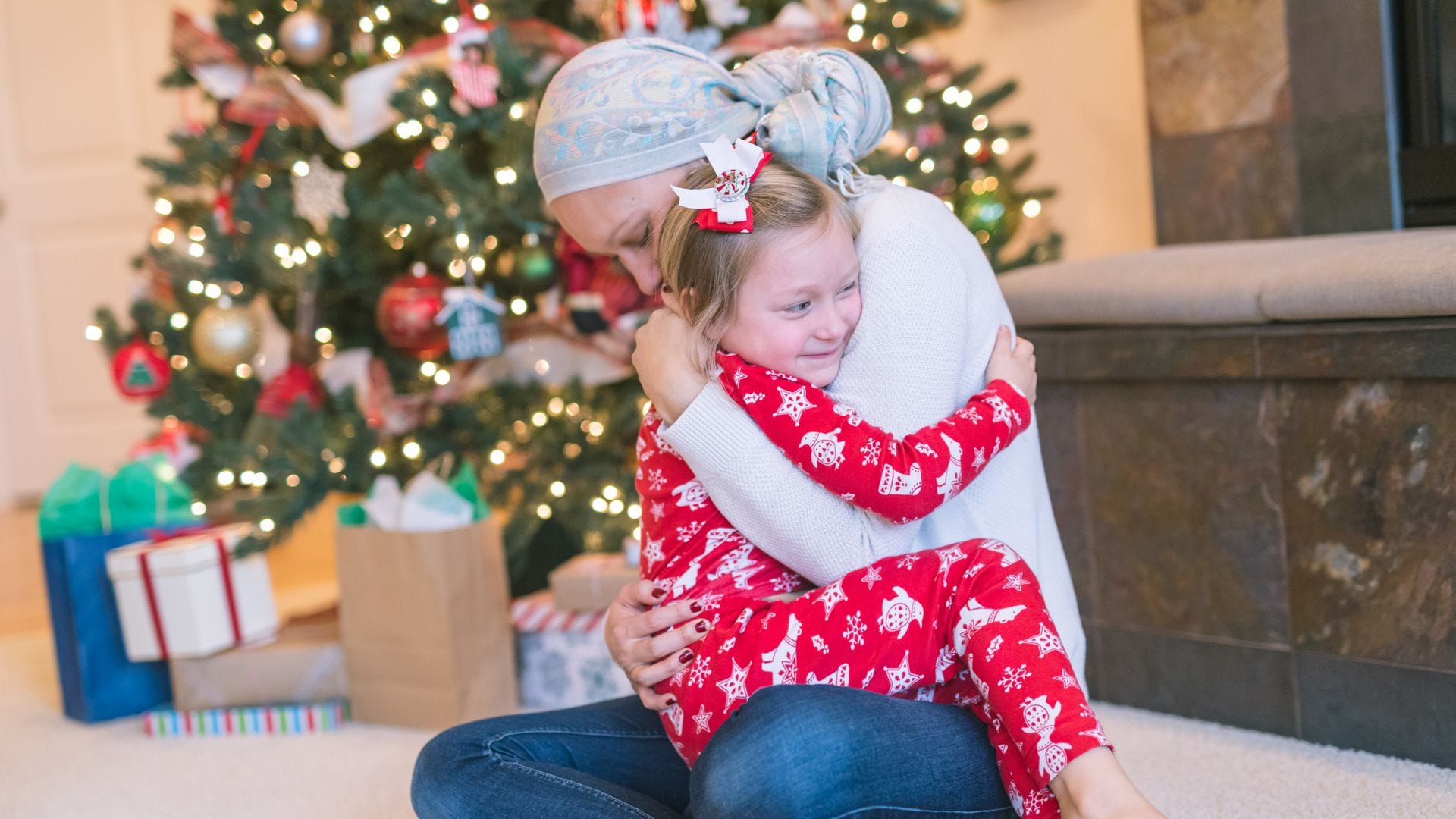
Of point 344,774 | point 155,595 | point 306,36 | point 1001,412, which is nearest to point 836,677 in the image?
point 1001,412

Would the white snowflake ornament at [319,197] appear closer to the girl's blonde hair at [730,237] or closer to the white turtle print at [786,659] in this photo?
the girl's blonde hair at [730,237]

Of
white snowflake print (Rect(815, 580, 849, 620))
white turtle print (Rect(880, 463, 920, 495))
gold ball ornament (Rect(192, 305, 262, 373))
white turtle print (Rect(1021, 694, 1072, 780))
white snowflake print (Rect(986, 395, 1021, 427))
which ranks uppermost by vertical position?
gold ball ornament (Rect(192, 305, 262, 373))

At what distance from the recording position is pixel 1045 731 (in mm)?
933

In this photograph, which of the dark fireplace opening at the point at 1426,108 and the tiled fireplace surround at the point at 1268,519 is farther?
the dark fireplace opening at the point at 1426,108

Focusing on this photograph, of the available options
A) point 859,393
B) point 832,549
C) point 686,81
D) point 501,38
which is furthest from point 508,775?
point 501,38

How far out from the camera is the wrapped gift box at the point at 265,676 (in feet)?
6.95

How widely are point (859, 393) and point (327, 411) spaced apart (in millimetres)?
1689

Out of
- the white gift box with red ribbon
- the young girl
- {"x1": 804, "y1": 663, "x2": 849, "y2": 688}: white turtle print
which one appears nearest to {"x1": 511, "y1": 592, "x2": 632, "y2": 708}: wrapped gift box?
→ the white gift box with red ribbon

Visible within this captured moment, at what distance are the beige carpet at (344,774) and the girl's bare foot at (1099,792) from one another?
1.99 feet

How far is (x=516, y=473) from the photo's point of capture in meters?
2.51

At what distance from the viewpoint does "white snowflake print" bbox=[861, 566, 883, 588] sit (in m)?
1.05

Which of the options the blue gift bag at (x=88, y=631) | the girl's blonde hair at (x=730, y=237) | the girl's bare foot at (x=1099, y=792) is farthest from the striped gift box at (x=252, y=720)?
the girl's bare foot at (x=1099, y=792)

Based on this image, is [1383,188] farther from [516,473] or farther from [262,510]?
[262,510]

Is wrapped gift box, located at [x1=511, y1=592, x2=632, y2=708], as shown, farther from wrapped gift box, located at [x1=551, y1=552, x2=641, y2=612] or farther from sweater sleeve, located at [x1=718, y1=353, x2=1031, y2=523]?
sweater sleeve, located at [x1=718, y1=353, x2=1031, y2=523]
